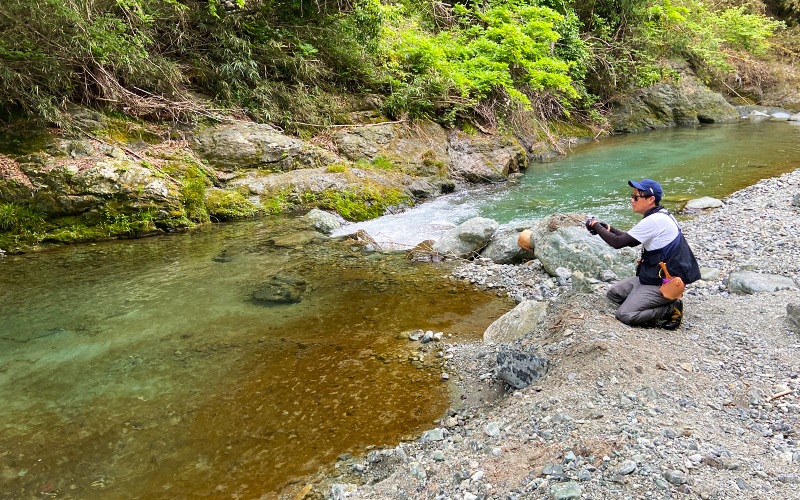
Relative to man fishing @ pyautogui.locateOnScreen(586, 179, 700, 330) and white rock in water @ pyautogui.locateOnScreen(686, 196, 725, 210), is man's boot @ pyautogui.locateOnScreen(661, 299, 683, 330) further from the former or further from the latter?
white rock in water @ pyautogui.locateOnScreen(686, 196, 725, 210)

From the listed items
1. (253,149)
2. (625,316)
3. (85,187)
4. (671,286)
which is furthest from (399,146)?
(671,286)

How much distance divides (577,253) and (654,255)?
2.06m

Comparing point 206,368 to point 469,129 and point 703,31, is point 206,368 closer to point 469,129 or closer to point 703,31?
point 469,129

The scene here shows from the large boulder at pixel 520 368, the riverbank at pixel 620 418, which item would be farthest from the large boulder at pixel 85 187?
the large boulder at pixel 520 368

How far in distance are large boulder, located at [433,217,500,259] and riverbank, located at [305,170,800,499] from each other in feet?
10.0

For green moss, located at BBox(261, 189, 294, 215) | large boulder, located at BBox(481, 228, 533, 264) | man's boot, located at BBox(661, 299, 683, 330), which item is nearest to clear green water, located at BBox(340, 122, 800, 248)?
large boulder, located at BBox(481, 228, 533, 264)

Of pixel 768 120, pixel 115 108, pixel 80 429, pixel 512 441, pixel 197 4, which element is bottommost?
pixel 768 120

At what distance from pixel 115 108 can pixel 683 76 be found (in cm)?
2381

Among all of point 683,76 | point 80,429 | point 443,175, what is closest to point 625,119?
point 683,76

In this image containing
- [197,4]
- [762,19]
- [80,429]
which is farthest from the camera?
[762,19]

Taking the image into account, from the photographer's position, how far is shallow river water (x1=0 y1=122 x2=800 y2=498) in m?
3.94

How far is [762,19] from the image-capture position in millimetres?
25875

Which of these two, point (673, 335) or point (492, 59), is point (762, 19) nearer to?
point (492, 59)

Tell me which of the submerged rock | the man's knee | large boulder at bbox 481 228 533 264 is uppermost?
the man's knee
